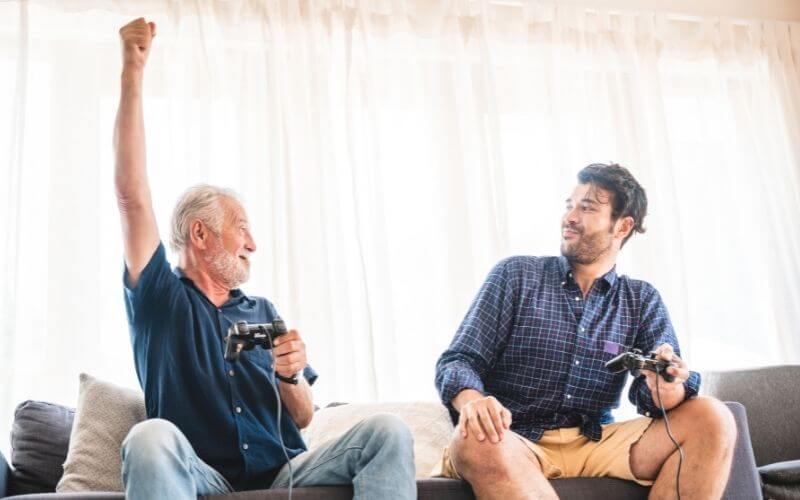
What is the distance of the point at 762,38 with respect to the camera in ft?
12.7

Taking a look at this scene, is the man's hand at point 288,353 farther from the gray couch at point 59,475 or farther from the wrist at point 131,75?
the wrist at point 131,75

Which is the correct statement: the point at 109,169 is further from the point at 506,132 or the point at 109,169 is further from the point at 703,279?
the point at 703,279

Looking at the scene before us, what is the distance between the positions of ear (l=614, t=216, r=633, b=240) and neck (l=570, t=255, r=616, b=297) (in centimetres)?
10

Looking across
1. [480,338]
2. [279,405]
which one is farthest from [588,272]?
[279,405]

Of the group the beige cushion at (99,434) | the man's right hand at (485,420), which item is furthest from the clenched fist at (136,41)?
the man's right hand at (485,420)

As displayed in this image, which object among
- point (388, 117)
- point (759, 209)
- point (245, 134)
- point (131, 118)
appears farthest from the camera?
point (759, 209)

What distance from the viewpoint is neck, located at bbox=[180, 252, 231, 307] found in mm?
2215

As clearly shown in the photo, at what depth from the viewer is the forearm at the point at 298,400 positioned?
2.07 metres

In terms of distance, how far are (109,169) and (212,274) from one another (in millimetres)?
1026

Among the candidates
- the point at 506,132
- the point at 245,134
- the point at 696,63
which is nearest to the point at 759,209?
the point at 696,63

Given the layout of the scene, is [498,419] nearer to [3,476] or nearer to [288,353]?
[288,353]

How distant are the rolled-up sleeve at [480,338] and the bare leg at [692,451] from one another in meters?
0.43

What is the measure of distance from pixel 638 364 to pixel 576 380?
28 centimetres

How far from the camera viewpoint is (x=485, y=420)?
1.86m
